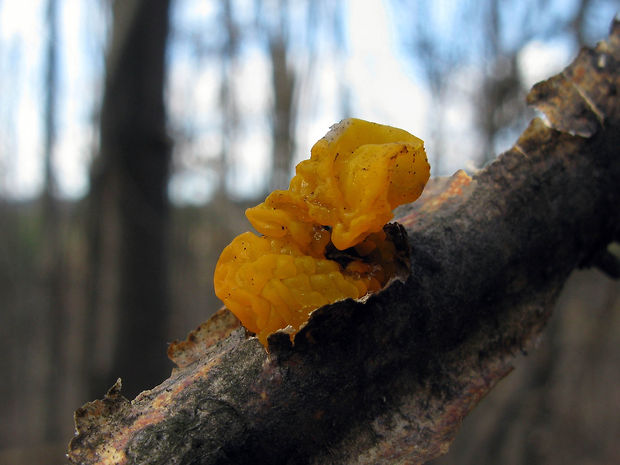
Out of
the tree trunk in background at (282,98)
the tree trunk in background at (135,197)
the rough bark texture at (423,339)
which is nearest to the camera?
the rough bark texture at (423,339)

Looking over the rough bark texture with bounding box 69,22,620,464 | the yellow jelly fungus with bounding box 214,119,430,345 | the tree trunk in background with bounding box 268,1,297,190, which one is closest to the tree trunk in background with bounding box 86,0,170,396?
the rough bark texture with bounding box 69,22,620,464

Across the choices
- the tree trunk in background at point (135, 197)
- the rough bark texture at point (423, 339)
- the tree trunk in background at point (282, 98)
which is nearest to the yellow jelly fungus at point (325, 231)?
the rough bark texture at point (423, 339)

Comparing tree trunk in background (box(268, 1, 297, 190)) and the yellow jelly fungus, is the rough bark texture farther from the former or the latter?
tree trunk in background (box(268, 1, 297, 190))

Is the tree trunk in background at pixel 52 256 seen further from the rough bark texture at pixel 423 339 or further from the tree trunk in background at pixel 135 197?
the rough bark texture at pixel 423 339

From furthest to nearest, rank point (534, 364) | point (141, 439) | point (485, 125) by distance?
point (485, 125) → point (534, 364) → point (141, 439)

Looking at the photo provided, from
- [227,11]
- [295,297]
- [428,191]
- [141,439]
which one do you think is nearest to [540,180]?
[428,191]

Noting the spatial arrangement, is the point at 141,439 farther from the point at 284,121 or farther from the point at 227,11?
the point at 227,11
